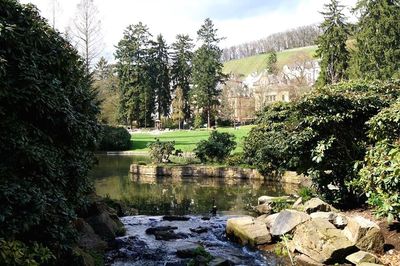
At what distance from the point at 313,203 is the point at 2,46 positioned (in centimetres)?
798

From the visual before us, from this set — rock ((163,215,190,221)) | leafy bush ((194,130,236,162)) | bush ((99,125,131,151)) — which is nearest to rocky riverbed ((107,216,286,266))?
rock ((163,215,190,221))

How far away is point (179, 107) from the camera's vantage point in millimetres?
60094

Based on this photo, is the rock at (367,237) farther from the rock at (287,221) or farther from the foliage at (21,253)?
the foliage at (21,253)

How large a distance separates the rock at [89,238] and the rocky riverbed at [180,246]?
31cm

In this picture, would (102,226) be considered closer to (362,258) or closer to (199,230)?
(199,230)

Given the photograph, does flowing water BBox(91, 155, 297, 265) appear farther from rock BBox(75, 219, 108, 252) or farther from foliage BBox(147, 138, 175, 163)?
foliage BBox(147, 138, 175, 163)

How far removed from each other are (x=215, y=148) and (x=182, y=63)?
4421cm

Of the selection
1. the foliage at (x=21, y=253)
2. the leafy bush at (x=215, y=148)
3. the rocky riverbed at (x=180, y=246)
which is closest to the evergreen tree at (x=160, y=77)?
the leafy bush at (x=215, y=148)

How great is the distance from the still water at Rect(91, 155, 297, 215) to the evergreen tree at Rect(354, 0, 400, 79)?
50.6 ft

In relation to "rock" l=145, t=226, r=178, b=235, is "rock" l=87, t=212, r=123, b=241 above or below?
above

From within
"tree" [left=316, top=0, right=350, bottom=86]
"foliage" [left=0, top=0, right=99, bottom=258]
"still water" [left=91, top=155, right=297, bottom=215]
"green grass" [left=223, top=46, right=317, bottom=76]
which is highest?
"green grass" [left=223, top=46, right=317, bottom=76]

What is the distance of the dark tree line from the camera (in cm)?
13738

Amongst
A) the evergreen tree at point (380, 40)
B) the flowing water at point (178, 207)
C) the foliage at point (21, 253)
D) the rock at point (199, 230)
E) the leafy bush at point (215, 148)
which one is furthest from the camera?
the evergreen tree at point (380, 40)

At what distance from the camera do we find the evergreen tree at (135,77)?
59.4 metres
